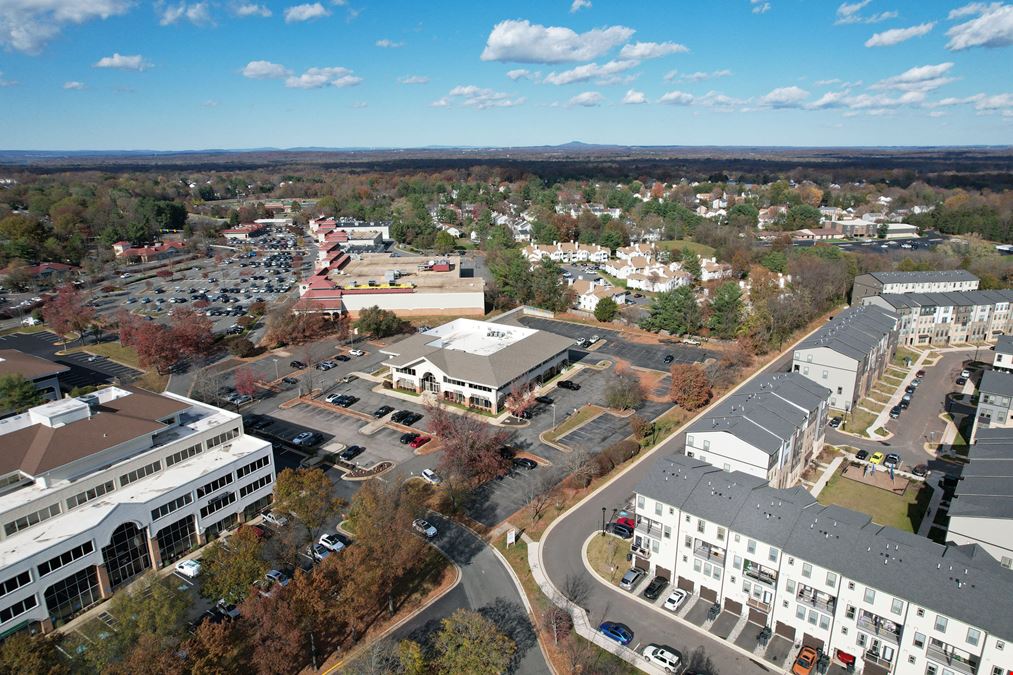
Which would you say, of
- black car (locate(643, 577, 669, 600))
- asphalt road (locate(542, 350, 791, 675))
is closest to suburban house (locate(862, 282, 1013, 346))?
asphalt road (locate(542, 350, 791, 675))

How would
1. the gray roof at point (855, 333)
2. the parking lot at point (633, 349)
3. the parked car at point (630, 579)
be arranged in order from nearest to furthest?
1. the parked car at point (630, 579)
2. the gray roof at point (855, 333)
3. the parking lot at point (633, 349)

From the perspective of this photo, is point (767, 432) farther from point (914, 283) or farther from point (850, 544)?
point (914, 283)

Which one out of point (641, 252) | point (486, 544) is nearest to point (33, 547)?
point (486, 544)

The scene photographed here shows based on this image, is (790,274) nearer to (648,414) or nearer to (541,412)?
(648,414)

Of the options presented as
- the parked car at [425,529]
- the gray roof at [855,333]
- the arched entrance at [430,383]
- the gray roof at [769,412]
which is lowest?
the parked car at [425,529]

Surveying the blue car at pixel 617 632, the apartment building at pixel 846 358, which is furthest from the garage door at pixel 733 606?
the apartment building at pixel 846 358

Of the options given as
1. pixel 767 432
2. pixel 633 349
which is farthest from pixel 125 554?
pixel 633 349

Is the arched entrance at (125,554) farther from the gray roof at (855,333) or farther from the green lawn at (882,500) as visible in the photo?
the gray roof at (855,333)
